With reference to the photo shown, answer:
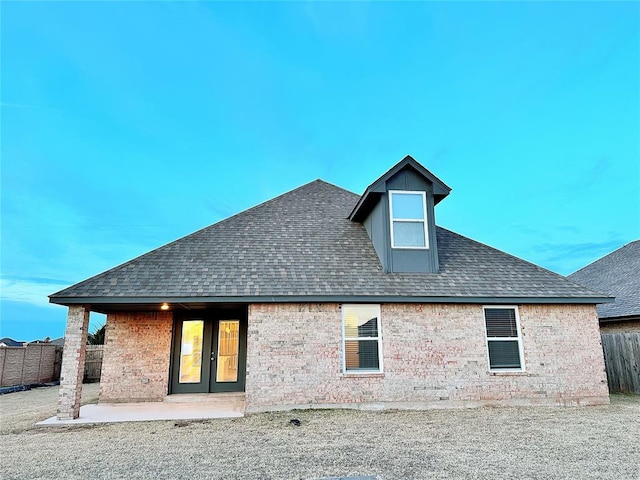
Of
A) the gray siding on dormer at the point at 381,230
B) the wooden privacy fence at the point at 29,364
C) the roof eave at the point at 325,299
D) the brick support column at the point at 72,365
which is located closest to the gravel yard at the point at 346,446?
the brick support column at the point at 72,365

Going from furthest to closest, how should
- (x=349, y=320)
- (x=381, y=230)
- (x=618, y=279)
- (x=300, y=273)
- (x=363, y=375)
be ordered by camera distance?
(x=618, y=279), (x=381, y=230), (x=300, y=273), (x=349, y=320), (x=363, y=375)

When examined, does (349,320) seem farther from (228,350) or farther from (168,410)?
(168,410)

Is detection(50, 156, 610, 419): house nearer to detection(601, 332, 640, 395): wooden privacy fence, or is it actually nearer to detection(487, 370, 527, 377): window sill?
detection(487, 370, 527, 377): window sill

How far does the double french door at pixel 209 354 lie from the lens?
10602 millimetres

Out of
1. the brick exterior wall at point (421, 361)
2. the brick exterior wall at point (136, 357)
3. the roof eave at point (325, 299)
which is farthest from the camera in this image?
the brick exterior wall at point (136, 357)

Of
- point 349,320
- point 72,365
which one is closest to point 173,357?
point 72,365

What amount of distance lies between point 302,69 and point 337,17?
7703 millimetres

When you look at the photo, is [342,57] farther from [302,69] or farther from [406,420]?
[406,420]

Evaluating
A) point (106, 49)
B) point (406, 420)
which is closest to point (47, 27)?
point (106, 49)

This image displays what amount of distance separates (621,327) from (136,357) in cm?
1517

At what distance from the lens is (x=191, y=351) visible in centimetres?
1082

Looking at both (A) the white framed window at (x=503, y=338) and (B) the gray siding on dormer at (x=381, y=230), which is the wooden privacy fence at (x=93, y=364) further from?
(A) the white framed window at (x=503, y=338)

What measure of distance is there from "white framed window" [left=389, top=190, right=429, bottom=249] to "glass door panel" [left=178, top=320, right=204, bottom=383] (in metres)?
6.07

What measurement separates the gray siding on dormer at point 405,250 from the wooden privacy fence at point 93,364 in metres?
14.1
